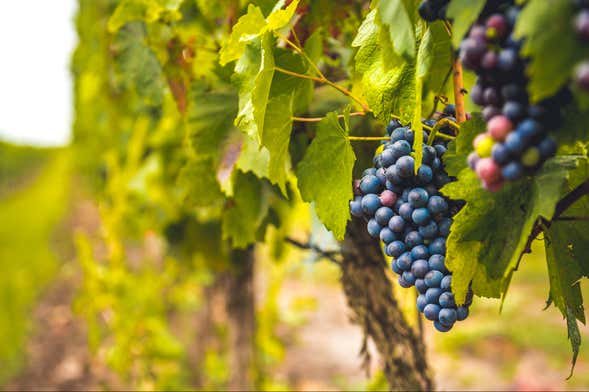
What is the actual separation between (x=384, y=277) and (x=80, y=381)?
4637mm

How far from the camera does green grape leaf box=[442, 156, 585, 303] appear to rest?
0.89m

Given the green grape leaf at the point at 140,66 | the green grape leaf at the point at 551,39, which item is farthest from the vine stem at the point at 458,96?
the green grape leaf at the point at 140,66

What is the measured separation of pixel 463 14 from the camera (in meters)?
0.79

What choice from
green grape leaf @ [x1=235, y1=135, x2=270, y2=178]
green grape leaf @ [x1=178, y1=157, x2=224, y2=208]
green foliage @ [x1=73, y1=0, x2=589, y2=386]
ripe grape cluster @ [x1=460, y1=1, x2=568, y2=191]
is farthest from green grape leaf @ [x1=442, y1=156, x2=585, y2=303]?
green grape leaf @ [x1=178, y1=157, x2=224, y2=208]

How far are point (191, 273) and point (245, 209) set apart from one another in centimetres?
447

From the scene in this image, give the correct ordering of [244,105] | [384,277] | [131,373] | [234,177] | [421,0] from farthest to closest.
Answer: [131,373], [384,277], [234,177], [244,105], [421,0]

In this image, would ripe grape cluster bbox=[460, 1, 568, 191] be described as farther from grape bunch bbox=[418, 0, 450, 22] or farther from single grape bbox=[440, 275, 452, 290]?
single grape bbox=[440, 275, 452, 290]

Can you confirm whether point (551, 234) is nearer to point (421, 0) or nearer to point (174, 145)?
point (421, 0)

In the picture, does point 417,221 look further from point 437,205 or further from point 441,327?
point 441,327

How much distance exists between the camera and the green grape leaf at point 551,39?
68cm

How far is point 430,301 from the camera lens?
1.01 metres

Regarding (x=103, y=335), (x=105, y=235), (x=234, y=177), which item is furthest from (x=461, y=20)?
(x=103, y=335)

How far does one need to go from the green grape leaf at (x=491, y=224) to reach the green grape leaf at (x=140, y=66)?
4.43ft

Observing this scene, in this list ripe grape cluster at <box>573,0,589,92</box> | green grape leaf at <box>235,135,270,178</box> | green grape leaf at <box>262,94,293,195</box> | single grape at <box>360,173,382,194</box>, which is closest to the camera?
ripe grape cluster at <box>573,0,589,92</box>
